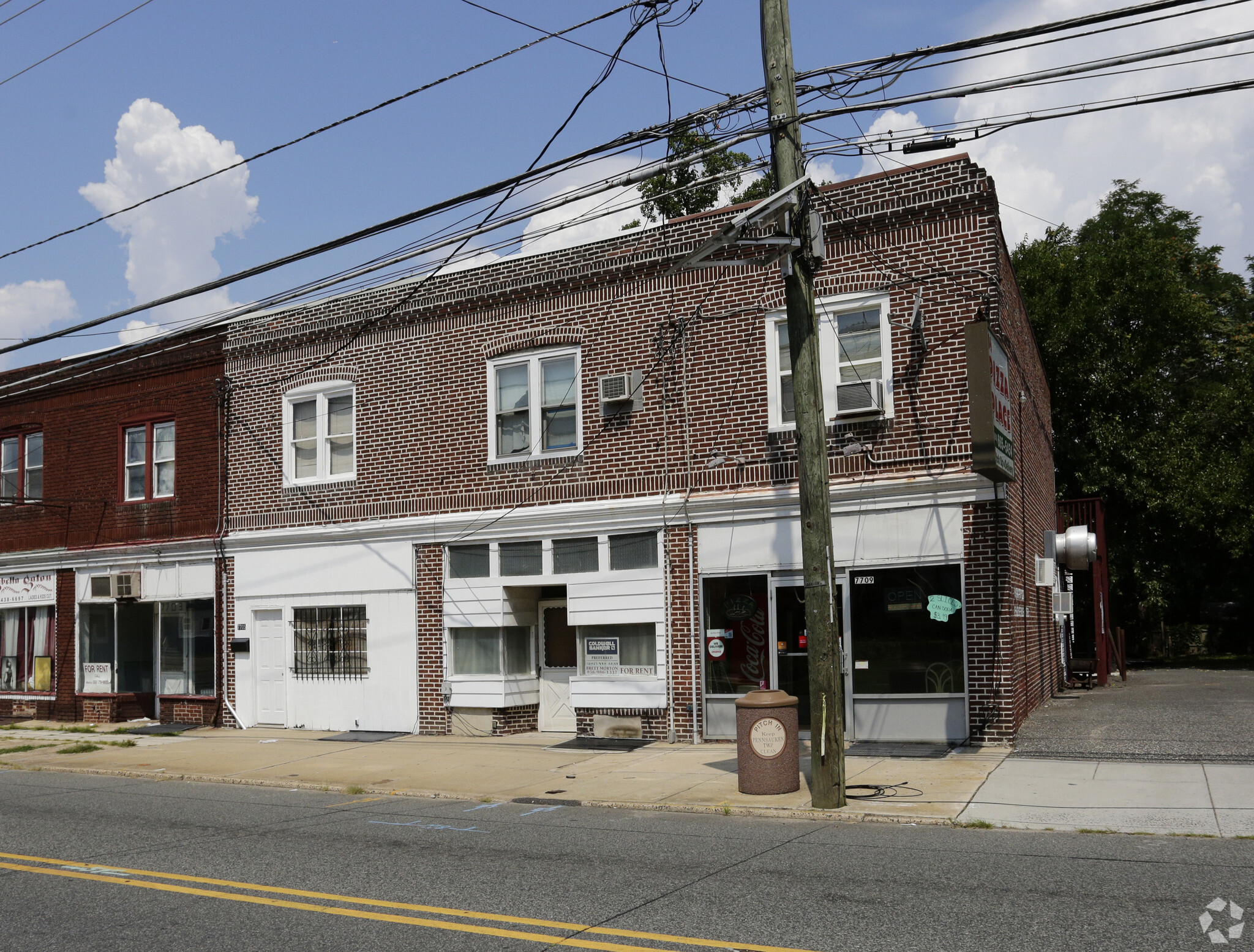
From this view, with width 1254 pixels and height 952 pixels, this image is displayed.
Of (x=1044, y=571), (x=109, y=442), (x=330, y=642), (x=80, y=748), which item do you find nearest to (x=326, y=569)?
(x=330, y=642)

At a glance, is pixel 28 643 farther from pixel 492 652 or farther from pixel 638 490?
pixel 638 490

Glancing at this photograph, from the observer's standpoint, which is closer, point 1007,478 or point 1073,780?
point 1073,780

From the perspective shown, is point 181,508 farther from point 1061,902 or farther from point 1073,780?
point 1061,902

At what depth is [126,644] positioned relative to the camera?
23.3 metres

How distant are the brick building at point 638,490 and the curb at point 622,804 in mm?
4272

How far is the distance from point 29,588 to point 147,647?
3849mm

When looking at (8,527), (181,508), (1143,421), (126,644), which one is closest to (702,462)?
(181,508)

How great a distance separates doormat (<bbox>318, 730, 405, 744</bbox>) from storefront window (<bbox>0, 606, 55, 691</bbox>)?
8.89 meters

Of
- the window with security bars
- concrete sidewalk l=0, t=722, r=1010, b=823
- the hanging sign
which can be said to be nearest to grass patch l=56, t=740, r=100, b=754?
concrete sidewalk l=0, t=722, r=1010, b=823

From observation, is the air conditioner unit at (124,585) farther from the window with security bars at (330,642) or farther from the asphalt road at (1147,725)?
the asphalt road at (1147,725)

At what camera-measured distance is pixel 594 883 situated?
27.1 feet

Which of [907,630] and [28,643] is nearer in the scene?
[907,630]

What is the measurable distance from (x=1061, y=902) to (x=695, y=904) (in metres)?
2.36

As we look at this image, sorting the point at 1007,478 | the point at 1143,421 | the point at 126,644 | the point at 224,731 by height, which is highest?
the point at 1143,421
